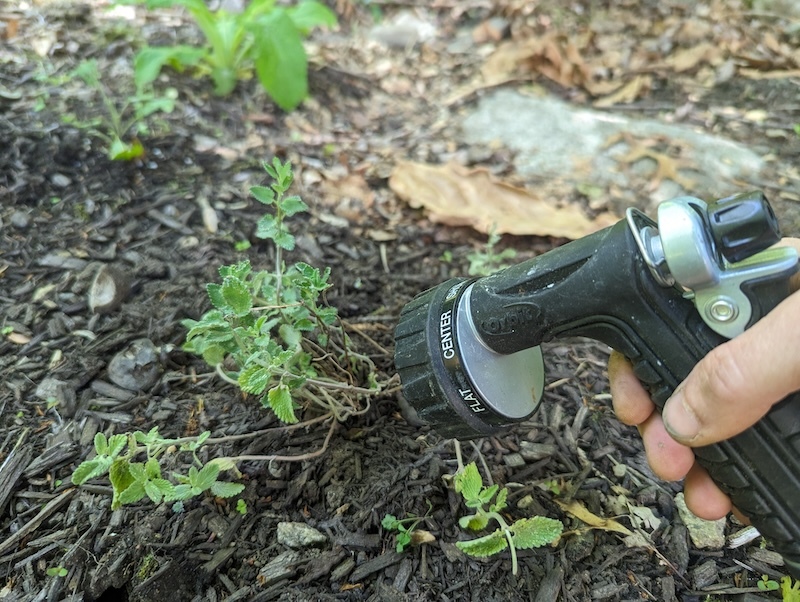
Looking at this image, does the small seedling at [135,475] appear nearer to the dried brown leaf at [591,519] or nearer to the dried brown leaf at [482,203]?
the dried brown leaf at [591,519]

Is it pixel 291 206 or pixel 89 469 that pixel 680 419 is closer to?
pixel 291 206

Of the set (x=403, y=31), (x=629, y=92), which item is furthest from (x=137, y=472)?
(x=403, y=31)

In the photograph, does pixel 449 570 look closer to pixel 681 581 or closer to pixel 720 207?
pixel 681 581

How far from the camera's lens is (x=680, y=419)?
1.22 m

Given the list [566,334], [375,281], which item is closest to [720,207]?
[566,334]

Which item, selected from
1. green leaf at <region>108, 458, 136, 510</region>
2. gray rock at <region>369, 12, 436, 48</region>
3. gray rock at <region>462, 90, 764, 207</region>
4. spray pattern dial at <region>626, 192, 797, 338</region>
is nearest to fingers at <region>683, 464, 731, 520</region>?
spray pattern dial at <region>626, 192, 797, 338</region>

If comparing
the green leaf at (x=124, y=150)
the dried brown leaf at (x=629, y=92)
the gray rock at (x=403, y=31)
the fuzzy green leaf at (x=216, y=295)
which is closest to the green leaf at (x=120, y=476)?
the fuzzy green leaf at (x=216, y=295)

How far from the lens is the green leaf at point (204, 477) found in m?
1.44

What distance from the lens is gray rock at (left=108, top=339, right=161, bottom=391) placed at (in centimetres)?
183

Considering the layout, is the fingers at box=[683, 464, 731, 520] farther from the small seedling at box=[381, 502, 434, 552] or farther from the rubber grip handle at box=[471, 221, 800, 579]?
the small seedling at box=[381, 502, 434, 552]

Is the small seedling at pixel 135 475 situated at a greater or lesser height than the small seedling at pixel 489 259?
greater

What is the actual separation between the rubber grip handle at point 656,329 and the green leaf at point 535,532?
35 centimetres

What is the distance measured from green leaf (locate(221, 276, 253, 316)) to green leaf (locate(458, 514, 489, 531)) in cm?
70

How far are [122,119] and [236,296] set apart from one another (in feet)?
5.18
